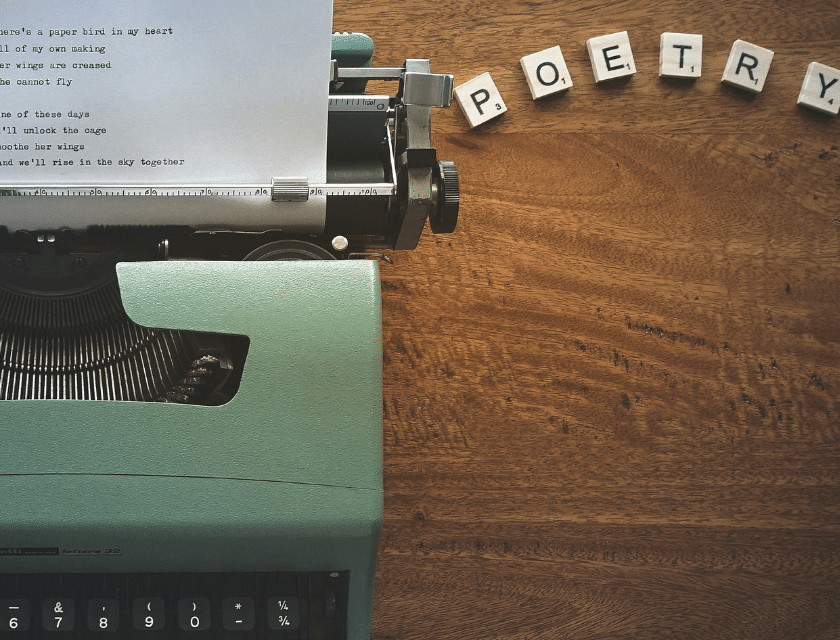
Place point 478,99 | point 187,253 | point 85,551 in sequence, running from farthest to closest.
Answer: point 478,99 < point 187,253 < point 85,551

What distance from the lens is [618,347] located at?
1142mm

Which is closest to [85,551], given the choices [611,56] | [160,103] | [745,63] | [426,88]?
[160,103]

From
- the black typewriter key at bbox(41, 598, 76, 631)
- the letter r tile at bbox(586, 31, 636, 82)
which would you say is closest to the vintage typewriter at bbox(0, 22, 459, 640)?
the black typewriter key at bbox(41, 598, 76, 631)

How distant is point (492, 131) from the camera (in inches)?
44.3

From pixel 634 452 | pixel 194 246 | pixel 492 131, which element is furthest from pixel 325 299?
pixel 634 452

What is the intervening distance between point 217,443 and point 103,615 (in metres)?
0.20

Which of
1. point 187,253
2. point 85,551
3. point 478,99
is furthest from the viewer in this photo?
point 478,99

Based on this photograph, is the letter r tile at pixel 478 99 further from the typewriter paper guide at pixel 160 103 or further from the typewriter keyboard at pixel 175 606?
the typewriter keyboard at pixel 175 606

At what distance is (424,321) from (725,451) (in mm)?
452

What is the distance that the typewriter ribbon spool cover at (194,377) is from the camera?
750mm

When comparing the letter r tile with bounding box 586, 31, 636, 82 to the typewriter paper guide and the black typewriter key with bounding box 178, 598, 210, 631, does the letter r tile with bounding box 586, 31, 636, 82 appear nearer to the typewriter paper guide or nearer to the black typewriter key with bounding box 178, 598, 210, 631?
the typewriter paper guide

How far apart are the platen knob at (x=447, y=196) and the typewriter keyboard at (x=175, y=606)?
1.17ft

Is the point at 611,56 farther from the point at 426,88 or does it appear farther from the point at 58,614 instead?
the point at 58,614

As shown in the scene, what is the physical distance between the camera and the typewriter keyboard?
30.5 inches
